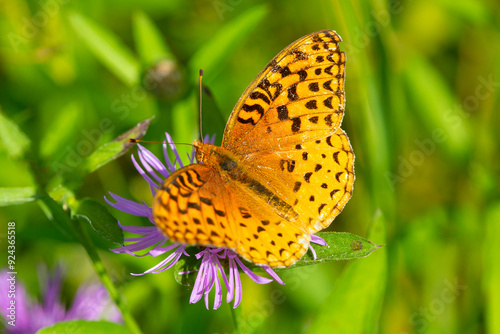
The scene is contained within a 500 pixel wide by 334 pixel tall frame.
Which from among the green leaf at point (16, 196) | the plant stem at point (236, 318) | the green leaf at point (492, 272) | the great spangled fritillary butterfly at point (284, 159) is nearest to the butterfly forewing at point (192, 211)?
the great spangled fritillary butterfly at point (284, 159)

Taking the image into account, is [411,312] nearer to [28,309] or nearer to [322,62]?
[322,62]

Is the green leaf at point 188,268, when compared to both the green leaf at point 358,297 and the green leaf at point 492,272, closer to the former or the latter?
the green leaf at point 358,297

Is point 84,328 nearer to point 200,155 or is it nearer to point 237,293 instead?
point 237,293

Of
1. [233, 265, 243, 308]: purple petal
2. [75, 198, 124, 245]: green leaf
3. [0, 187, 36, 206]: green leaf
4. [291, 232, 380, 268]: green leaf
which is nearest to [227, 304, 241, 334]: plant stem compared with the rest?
[233, 265, 243, 308]: purple petal

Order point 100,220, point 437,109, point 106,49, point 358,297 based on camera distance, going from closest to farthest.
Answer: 1. point 100,220
2. point 358,297
3. point 106,49
4. point 437,109

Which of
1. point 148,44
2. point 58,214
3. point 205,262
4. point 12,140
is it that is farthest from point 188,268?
point 148,44

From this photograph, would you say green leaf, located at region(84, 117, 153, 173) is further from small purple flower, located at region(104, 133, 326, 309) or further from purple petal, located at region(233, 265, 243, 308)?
purple petal, located at region(233, 265, 243, 308)

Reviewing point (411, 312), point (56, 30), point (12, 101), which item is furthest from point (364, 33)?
point (12, 101)
